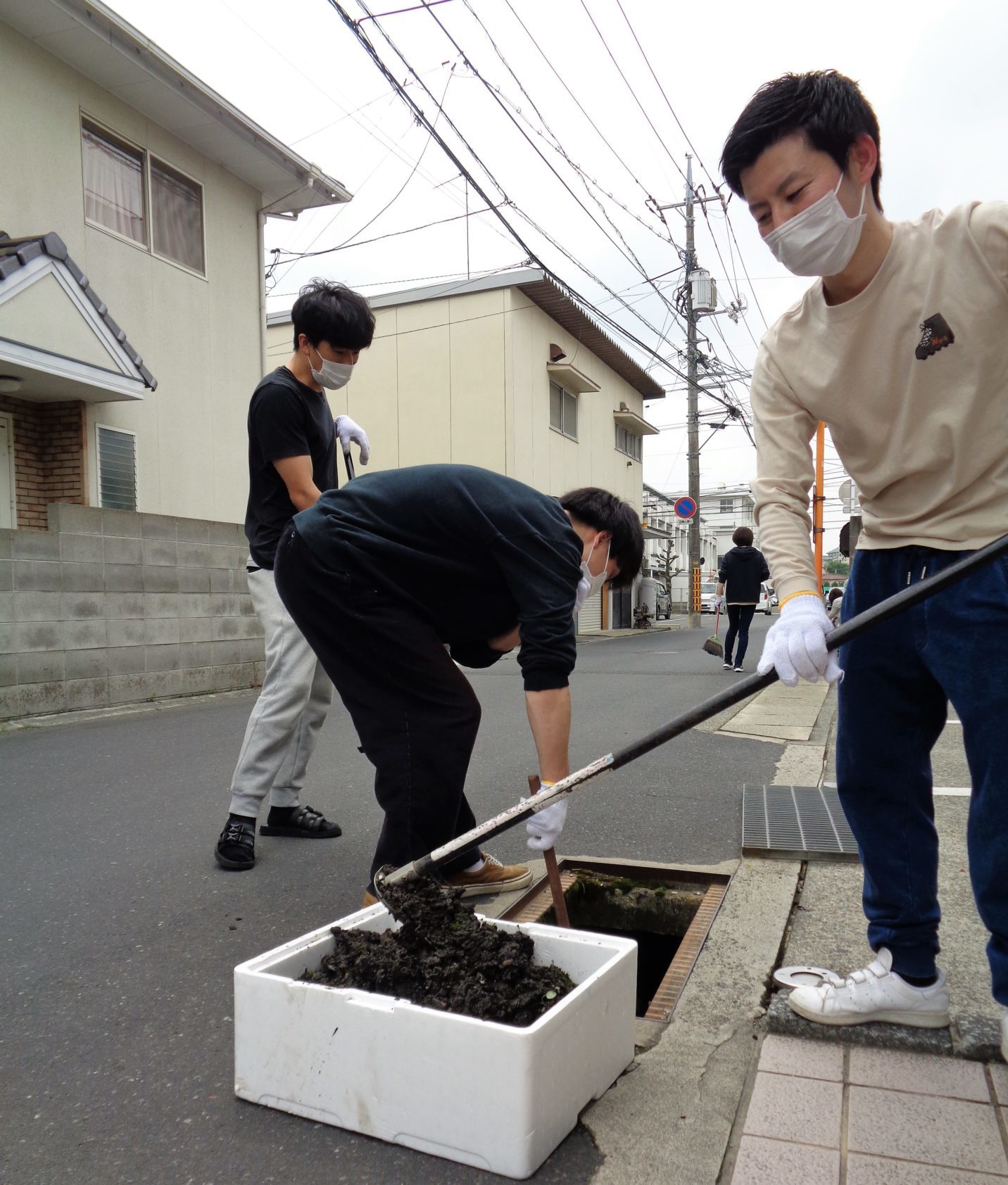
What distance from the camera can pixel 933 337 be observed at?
5.47 feet

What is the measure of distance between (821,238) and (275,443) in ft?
6.64

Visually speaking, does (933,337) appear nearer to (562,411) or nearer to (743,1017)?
(743,1017)

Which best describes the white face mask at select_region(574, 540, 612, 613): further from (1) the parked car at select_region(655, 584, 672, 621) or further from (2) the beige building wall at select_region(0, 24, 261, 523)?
(1) the parked car at select_region(655, 584, 672, 621)

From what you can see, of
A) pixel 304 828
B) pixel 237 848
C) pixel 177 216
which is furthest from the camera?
pixel 177 216

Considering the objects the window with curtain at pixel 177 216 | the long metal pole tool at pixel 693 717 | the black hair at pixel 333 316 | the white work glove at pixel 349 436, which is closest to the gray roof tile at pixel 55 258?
the window with curtain at pixel 177 216

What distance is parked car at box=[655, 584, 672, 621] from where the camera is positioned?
96.4 feet

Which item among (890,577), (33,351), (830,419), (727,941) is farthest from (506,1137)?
(33,351)

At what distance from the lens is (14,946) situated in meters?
2.45

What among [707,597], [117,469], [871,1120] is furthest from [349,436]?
[707,597]

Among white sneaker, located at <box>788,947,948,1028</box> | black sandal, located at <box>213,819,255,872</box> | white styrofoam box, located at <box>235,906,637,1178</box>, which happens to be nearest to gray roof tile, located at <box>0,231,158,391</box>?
black sandal, located at <box>213,819,255,872</box>

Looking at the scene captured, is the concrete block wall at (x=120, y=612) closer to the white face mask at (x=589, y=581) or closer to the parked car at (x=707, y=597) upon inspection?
the white face mask at (x=589, y=581)

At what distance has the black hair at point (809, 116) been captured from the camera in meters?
1.66

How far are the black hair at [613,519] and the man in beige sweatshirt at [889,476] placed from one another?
60cm

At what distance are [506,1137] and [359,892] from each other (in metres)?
1.45
